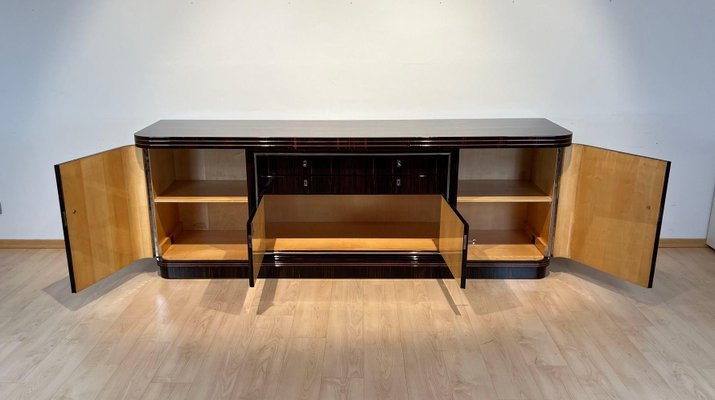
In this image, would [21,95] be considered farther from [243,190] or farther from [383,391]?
[383,391]

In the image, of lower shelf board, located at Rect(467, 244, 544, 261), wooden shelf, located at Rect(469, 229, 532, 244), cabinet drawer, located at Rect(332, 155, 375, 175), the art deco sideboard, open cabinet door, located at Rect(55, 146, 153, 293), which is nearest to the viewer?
open cabinet door, located at Rect(55, 146, 153, 293)

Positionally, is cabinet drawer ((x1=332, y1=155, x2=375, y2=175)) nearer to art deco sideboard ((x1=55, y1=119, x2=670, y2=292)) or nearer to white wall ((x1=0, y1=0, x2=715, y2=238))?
art deco sideboard ((x1=55, y1=119, x2=670, y2=292))

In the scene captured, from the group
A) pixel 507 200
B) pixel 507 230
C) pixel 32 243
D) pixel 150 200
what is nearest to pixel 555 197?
pixel 507 200

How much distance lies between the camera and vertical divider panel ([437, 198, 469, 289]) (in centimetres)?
239

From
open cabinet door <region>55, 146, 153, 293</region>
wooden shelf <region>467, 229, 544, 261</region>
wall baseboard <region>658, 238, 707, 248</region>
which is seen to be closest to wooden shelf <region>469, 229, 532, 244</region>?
wooden shelf <region>467, 229, 544, 261</region>

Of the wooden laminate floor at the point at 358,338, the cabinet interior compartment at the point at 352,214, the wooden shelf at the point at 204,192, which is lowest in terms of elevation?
the wooden laminate floor at the point at 358,338

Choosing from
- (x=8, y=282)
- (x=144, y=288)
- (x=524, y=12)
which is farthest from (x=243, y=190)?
(x=524, y=12)

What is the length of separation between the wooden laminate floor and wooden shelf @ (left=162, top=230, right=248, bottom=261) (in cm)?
16

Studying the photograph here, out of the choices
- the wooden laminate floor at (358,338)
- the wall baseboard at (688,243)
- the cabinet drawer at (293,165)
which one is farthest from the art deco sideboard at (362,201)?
the wall baseboard at (688,243)

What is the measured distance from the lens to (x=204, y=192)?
9.95ft

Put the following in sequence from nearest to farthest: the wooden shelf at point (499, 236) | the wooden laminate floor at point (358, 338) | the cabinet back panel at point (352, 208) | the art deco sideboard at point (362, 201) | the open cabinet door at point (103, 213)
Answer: the wooden laminate floor at point (358, 338), the open cabinet door at point (103, 213), the art deco sideboard at point (362, 201), the wooden shelf at point (499, 236), the cabinet back panel at point (352, 208)

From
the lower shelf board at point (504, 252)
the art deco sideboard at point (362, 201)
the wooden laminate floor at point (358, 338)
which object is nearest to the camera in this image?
the wooden laminate floor at point (358, 338)

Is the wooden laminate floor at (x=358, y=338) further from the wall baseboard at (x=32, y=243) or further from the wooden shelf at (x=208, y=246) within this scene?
the wall baseboard at (x=32, y=243)

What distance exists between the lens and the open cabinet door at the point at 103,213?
250cm
